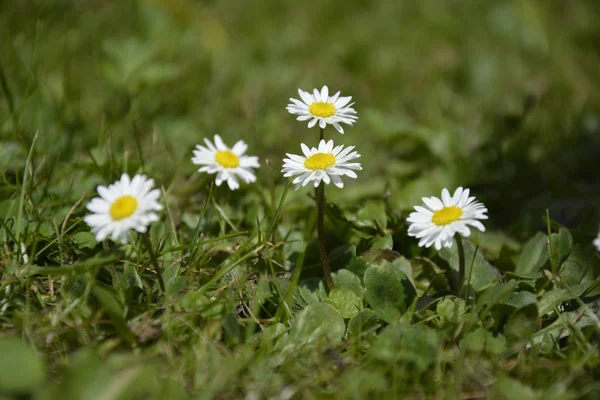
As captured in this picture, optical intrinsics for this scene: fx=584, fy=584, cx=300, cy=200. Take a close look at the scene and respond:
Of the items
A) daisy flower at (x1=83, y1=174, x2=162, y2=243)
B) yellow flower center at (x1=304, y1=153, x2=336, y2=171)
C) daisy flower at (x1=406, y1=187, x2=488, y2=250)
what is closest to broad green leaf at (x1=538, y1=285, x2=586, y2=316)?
daisy flower at (x1=406, y1=187, x2=488, y2=250)

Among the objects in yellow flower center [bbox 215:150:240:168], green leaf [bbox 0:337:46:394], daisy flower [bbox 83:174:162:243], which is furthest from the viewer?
yellow flower center [bbox 215:150:240:168]

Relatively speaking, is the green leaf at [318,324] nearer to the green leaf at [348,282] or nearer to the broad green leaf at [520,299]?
the green leaf at [348,282]

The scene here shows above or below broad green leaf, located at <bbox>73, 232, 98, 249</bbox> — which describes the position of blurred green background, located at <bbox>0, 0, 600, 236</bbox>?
above

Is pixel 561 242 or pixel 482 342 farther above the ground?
pixel 561 242

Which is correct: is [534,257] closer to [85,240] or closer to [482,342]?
[482,342]

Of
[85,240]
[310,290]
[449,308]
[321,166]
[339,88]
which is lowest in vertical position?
[449,308]

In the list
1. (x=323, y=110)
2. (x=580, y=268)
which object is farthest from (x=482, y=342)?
(x=323, y=110)

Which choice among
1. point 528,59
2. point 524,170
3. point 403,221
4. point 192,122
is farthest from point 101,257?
point 528,59

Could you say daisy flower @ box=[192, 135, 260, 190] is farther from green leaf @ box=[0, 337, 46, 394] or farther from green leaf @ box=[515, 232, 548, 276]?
green leaf @ box=[515, 232, 548, 276]
